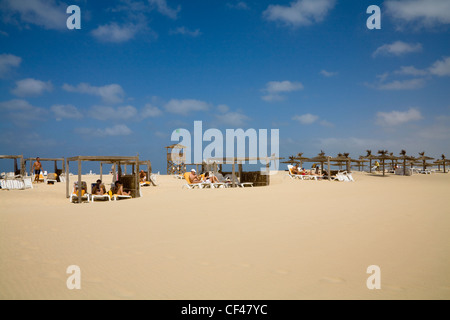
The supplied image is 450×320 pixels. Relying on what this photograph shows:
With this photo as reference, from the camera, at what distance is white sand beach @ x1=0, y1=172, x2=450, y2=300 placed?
9.48 ft

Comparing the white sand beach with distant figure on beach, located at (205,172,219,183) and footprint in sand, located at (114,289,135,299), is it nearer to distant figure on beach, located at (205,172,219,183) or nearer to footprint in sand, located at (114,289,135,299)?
footprint in sand, located at (114,289,135,299)

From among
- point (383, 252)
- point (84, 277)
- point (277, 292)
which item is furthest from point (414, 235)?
point (84, 277)

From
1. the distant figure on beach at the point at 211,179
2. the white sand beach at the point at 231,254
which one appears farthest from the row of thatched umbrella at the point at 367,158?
the white sand beach at the point at 231,254

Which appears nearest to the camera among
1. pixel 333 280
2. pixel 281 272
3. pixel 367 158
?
pixel 333 280

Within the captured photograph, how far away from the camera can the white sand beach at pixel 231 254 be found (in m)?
2.89

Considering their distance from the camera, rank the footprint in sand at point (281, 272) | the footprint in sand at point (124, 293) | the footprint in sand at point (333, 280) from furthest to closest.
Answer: the footprint in sand at point (281, 272), the footprint in sand at point (333, 280), the footprint in sand at point (124, 293)

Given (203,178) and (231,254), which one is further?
(203,178)

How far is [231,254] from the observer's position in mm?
3936

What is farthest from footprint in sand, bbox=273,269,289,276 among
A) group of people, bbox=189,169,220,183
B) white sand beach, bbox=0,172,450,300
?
group of people, bbox=189,169,220,183

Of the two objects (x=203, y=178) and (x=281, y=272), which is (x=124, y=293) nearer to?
(x=281, y=272)

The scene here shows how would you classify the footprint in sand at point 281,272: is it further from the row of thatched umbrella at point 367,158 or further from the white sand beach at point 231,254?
the row of thatched umbrella at point 367,158

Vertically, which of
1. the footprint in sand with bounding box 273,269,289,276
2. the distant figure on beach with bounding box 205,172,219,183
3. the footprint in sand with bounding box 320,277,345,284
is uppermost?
the distant figure on beach with bounding box 205,172,219,183

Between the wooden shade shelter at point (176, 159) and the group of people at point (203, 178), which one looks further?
the wooden shade shelter at point (176, 159)

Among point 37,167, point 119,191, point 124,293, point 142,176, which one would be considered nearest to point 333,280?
point 124,293
